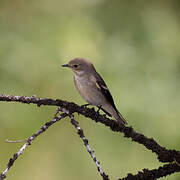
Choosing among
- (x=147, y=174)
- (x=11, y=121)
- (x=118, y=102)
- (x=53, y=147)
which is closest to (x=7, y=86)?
(x=11, y=121)

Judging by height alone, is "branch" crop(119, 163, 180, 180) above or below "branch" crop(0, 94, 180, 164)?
below

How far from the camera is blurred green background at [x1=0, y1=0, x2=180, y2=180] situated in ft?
13.0

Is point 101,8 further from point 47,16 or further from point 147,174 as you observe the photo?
point 147,174

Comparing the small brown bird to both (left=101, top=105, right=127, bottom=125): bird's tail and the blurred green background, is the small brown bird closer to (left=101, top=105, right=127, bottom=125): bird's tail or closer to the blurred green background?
(left=101, top=105, right=127, bottom=125): bird's tail

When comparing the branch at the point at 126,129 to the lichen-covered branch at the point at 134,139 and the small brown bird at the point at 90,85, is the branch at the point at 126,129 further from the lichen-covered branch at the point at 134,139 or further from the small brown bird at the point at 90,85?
the small brown bird at the point at 90,85

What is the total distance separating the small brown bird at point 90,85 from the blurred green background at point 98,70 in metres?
0.12

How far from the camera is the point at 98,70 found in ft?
13.9

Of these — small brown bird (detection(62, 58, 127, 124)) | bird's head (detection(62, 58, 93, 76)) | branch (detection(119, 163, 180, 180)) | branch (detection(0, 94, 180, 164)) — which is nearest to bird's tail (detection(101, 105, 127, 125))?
small brown bird (detection(62, 58, 127, 124))

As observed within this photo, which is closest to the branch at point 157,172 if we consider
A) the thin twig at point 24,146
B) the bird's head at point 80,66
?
the thin twig at point 24,146

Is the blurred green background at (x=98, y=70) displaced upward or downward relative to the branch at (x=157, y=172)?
upward

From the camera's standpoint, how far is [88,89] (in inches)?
183

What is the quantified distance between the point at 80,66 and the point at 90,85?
226mm

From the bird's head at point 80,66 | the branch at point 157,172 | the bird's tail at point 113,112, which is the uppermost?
the bird's head at point 80,66

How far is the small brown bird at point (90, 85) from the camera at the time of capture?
4574mm
